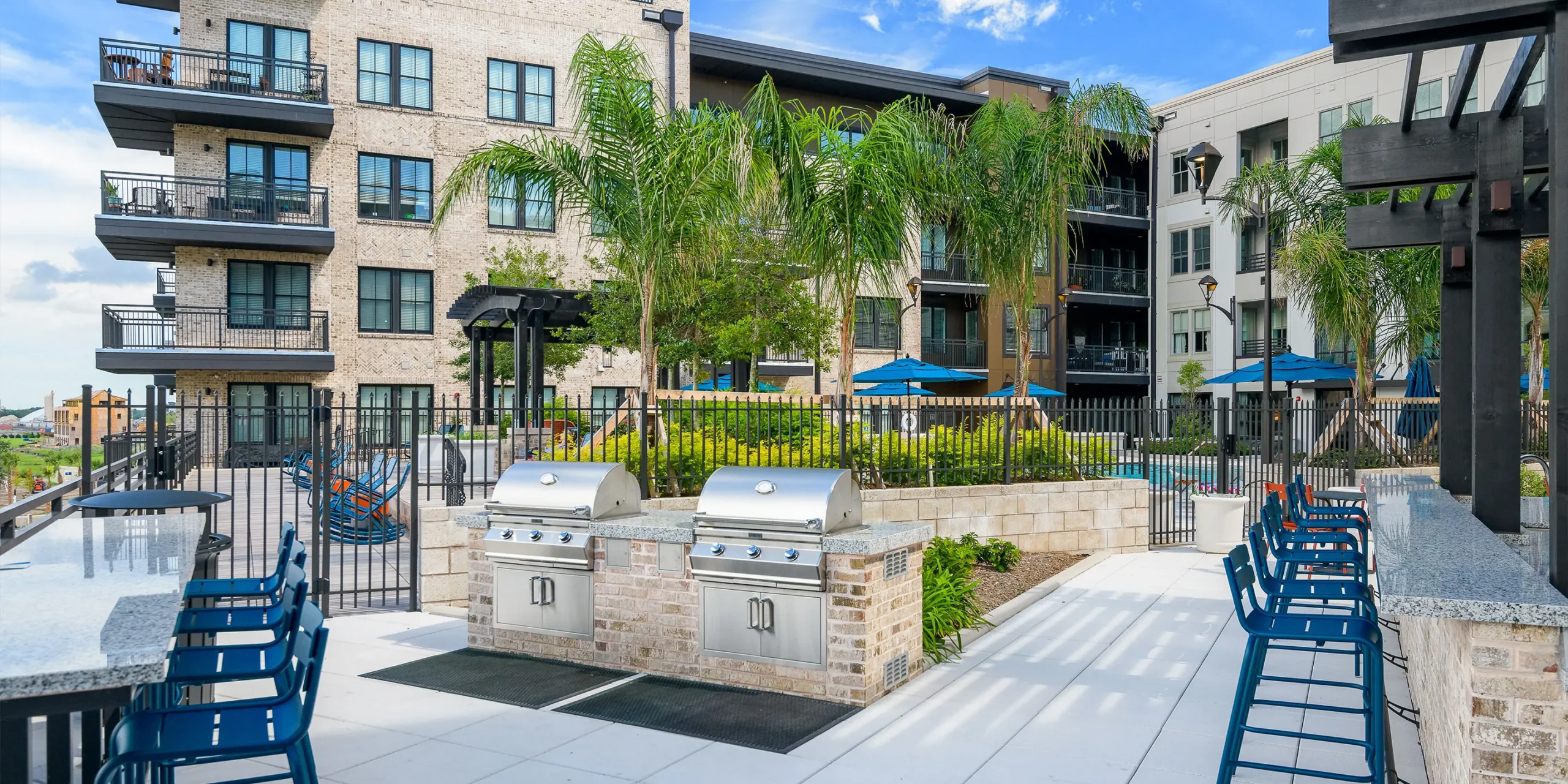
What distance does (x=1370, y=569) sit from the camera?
10406 millimetres

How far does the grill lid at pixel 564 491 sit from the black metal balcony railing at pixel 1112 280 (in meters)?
37.4

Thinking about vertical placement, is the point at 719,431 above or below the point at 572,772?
above

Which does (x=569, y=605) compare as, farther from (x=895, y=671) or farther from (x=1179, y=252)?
(x=1179, y=252)

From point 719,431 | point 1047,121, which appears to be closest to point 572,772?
point 719,431

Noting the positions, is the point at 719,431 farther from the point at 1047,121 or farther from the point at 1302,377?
the point at 1302,377

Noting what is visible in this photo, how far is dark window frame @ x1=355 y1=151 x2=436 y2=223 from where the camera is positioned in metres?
29.2

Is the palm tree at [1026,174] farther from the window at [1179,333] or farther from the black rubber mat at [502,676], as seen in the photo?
the window at [1179,333]

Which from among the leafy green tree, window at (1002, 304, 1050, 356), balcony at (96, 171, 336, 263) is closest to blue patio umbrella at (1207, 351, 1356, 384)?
window at (1002, 304, 1050, 356)

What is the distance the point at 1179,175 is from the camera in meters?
43.4

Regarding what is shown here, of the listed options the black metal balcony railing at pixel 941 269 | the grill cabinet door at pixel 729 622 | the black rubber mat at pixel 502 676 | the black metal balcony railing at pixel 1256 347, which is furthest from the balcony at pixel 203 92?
the black metal balcony railing at pixel 1256 347

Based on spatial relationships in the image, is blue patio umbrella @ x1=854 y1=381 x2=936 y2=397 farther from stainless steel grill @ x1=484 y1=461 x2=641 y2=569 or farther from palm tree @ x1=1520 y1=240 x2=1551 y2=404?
stainless steel grill @ x1=484 y1=461 x2=641 y2=569

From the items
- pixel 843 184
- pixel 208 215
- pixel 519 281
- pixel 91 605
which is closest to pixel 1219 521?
pixel 843 184

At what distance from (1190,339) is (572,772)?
41.7 m

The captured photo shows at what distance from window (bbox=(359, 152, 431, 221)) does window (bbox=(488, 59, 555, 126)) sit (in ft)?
9.48
